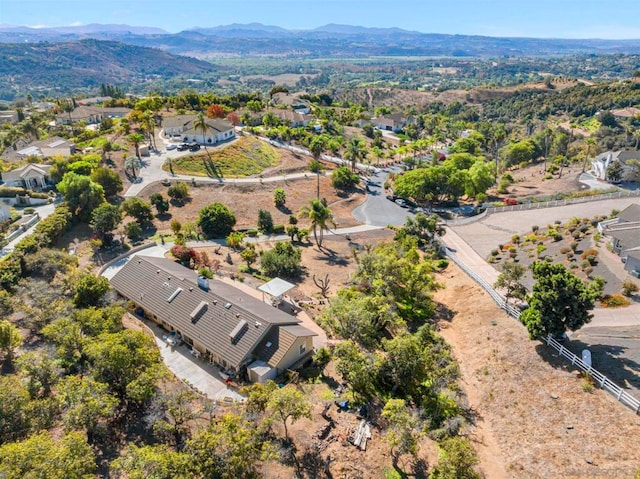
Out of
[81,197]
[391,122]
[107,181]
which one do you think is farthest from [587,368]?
[391,122]

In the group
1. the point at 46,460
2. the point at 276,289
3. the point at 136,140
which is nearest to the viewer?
the point at 46,460

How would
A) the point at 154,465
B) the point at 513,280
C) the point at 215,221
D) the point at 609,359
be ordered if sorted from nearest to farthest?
the point at 154,465 → the point at 609,359 → the point at 513,280 → the point at 215,221

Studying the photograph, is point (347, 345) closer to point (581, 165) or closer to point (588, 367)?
point (588, 367)

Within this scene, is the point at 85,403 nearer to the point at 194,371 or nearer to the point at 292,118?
the point at 194,371

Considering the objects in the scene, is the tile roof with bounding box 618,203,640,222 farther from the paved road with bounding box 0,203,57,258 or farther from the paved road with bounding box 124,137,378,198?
the paved road with bounding box 0,203,57,258

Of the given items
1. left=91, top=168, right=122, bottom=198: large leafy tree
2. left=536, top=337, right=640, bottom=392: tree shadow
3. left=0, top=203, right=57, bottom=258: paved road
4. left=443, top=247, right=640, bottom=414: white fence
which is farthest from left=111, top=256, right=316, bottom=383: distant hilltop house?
left=91, top=168, right=122, bottom=198: large leafy tree

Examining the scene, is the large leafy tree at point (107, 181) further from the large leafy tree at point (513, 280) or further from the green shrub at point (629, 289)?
the green shrub at point (629, 289)

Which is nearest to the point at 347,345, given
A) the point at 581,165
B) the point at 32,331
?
the point at 32,331
